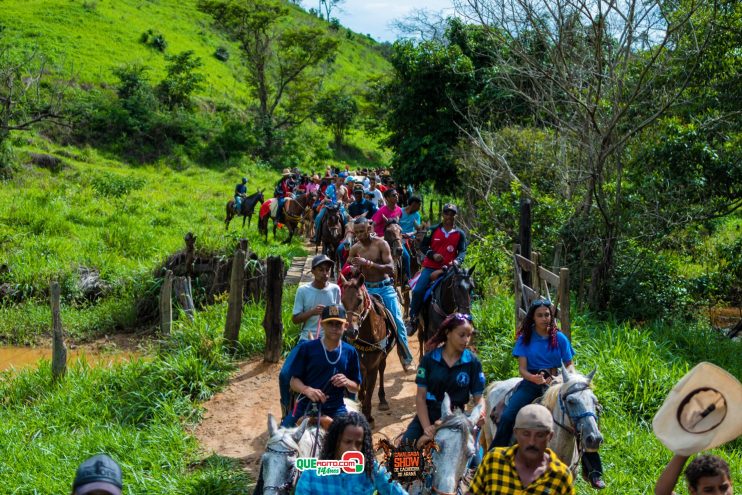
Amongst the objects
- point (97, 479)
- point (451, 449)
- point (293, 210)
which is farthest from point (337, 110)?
point (97, 479)

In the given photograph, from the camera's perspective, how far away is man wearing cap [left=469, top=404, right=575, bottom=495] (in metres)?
3.70

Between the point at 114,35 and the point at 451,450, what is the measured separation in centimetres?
4527

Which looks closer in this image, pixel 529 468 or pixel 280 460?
pixel 529 468

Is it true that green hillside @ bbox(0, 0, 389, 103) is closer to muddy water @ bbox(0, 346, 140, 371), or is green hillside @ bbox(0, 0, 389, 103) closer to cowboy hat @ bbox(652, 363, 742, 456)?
muddy water @ bbox(0, 346, 140, 371)

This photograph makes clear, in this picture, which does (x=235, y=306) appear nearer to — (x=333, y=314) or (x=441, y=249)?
(x=441, y=249)

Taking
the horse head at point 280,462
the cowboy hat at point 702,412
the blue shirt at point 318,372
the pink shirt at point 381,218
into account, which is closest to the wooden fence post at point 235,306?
the pink shirt at point 381,218

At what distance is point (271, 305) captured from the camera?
988 centimetres

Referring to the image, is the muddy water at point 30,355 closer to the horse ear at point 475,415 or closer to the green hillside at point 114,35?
the horse ear at point 475,415

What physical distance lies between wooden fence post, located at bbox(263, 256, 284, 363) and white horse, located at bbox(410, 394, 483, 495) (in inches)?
227

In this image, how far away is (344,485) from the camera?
396cm

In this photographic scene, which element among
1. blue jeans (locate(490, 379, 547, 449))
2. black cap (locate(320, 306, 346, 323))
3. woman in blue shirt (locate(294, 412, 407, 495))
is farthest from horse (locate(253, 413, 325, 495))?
blue jeans (locate(490, 379, 547, 449))

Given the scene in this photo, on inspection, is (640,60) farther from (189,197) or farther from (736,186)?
(189,197)

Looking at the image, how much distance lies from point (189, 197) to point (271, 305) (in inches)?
650

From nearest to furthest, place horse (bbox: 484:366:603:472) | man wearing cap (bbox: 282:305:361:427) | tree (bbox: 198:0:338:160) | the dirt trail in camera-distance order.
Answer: horse (bbox: 484:366:603:472) < man wearing cap (bbox: 282:305:361:427) < the dirt trail < tree (bbox: 198:0:338:160)
